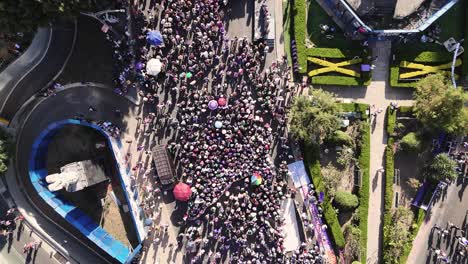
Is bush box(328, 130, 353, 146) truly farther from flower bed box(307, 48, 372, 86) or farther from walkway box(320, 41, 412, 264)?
flower bed box(307, 48, 372, 86)

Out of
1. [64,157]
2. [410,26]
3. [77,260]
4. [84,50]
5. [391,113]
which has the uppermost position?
A: [410,26]

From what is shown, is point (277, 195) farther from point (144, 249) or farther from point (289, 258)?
point (144, 249)

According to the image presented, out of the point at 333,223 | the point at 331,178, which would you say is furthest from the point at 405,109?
the point at 333,223

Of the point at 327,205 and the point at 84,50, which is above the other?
the point at 84,50

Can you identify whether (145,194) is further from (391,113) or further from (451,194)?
(451,194)

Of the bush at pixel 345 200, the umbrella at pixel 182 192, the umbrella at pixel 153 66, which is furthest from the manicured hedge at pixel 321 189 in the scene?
the umbrella at pixel 153 66

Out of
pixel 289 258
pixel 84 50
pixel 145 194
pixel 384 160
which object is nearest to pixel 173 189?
pixel 145 194

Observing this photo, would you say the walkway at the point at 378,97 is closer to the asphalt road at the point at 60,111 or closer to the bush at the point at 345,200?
the bush at the point at 345,200

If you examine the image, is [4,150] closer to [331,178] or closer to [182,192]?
[182,192]

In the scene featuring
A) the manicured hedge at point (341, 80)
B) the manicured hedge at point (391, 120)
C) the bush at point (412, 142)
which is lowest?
the bush at point (412, 142)
